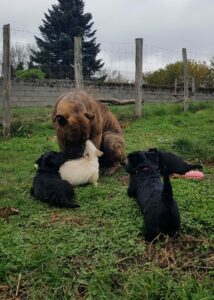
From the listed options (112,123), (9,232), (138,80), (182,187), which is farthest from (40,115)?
A: (9,232)

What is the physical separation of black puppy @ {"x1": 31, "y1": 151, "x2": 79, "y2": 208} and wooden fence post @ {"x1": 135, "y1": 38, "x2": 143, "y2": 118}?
333 inches

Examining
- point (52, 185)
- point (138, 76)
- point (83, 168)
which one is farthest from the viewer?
point (138, 76)

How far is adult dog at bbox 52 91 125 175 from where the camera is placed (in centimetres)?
643

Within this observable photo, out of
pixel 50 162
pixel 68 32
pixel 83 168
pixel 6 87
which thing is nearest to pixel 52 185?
pixel 50 162

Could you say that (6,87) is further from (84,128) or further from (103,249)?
(103,249)

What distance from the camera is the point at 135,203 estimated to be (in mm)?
5230

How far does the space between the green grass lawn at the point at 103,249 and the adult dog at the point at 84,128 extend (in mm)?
654

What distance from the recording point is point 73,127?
6.40 metres

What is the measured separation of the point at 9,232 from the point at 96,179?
2.21 metres

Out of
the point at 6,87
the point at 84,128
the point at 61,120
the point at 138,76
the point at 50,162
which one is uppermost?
the point at 138,76

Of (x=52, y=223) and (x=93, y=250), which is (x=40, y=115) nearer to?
(x=52, y=223)

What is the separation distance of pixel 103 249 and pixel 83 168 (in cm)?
254

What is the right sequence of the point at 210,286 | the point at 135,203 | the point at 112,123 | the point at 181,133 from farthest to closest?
the point at 181,133 < the point at 112,123 < the point at 135,203 < the point at 210,286

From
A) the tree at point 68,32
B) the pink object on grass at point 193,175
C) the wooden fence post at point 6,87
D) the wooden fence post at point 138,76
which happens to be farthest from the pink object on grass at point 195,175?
the tree at point 68,32
